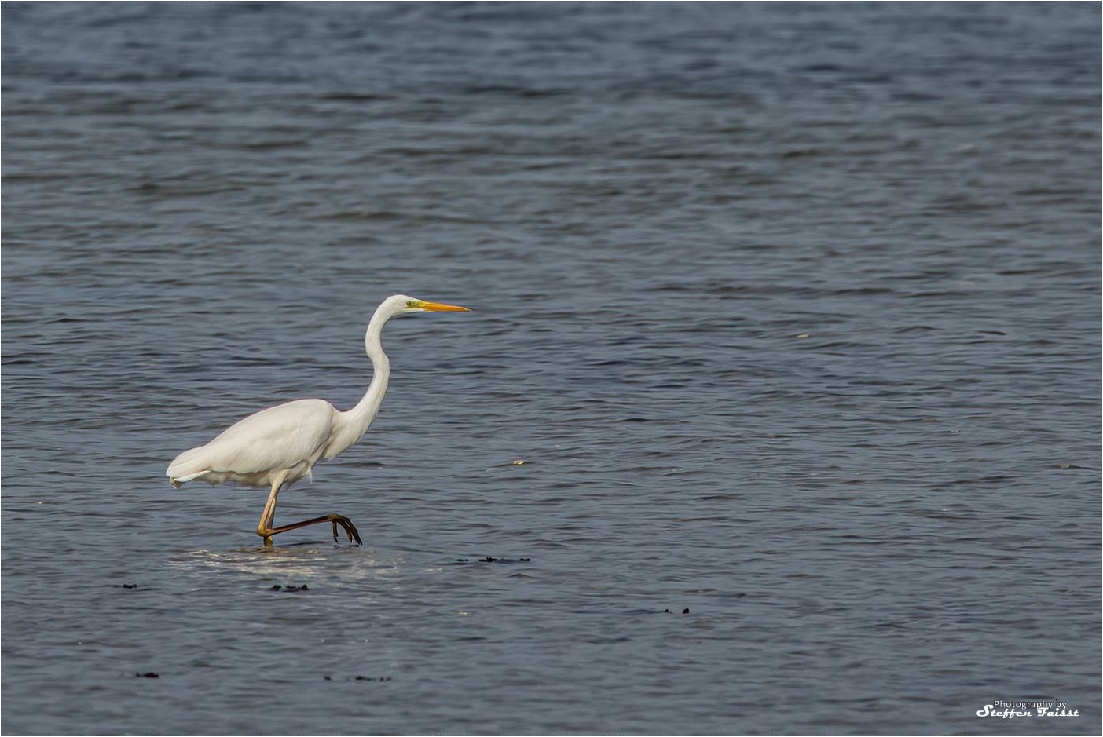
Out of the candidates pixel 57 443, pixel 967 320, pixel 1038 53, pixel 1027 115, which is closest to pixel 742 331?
pixel 967 320

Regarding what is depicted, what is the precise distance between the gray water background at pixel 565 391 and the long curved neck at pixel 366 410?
1.42 feet

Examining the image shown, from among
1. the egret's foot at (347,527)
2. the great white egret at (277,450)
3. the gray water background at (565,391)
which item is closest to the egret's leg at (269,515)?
the great white egret at (277,450)

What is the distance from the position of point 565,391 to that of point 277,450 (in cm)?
342

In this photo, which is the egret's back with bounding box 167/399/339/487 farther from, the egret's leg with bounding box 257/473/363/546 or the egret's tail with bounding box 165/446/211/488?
the egret's leg with bounding box 257/473/363/546

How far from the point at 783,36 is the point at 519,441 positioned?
22.2 metres

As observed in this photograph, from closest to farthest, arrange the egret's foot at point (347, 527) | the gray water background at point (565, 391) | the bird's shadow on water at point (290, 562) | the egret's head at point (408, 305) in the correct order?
1. the gray water background at point (565, 391)
2. the bird's shadow on water at point (290, 562)
3. the egret's foot at point (347, 527)
4. the egret's head at point (408, 305)

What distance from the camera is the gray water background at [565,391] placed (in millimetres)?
8406

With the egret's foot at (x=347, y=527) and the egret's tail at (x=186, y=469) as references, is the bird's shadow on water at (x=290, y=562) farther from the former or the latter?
the egret's tail at (x=186, y=469)

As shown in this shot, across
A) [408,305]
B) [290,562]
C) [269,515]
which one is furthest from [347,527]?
[408,305]

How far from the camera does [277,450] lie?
1075 centimetres

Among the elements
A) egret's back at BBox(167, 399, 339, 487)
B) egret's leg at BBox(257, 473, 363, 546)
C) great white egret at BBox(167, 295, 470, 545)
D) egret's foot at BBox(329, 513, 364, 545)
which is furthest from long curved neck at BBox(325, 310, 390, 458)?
egret's foot at BBox(329, 513, 364, 545)

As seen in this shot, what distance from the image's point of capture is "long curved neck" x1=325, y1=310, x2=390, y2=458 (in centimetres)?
1121

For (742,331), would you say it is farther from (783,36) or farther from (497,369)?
(783,36)

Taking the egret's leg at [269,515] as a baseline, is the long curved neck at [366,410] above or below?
above
